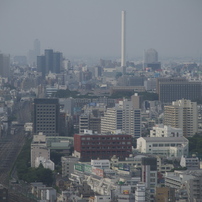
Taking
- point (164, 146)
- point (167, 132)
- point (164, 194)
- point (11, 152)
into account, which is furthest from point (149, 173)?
point (11, 152)

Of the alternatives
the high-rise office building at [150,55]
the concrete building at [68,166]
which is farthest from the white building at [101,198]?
the high-rise office building at [150,55]

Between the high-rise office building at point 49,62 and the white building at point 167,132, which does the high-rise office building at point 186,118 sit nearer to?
the white building at point 167,132

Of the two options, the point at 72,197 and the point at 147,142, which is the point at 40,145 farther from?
the point at 72,197

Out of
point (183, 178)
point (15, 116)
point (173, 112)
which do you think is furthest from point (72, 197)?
point (15, 116)

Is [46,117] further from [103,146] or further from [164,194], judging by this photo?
[164,194]

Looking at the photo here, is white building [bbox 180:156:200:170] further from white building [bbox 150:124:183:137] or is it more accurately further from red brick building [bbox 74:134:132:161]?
white building [bbox 150:124:183:137]

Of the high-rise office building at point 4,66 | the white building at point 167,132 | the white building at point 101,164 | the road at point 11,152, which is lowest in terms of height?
the road at point 11,152

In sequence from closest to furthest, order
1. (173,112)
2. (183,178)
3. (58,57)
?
1. (183,178)
2. (173,112)
3. (58,57)
